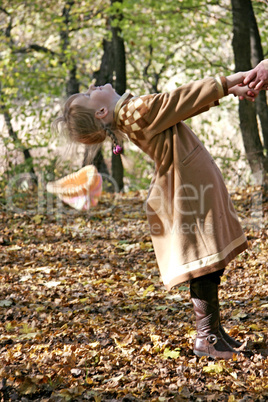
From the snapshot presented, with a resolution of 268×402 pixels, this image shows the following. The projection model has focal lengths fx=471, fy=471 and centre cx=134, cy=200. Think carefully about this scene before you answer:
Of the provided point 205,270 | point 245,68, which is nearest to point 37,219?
point 245,68

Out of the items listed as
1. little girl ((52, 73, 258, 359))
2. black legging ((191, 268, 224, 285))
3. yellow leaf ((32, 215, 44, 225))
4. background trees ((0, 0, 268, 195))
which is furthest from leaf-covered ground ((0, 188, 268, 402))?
background trees ((0, 0, 268, 195))

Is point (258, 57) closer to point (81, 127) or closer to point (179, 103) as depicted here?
point (81, 127)

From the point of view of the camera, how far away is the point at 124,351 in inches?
128

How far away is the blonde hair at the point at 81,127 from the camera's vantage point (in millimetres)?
3189

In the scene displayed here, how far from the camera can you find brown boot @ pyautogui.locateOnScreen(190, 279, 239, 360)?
301cm

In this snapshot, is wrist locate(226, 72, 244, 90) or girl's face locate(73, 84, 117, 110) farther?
girl's face locate(73, 84, 117, 110)

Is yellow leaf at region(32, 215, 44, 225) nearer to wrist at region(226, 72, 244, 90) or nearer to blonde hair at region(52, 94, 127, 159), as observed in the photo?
blonde hair at region(52, 94, 127, 159)

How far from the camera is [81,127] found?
3229mm

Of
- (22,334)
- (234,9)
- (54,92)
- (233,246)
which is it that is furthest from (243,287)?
(54,92)

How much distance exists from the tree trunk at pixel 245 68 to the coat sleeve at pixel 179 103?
494 centimetres

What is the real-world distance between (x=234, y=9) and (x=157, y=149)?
225 inches

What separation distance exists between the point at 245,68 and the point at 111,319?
4.92m

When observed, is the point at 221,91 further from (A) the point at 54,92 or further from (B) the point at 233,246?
(A) the point at 54,92

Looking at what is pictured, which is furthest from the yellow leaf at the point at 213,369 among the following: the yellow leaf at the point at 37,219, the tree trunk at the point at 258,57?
the tree trunk at the point at 258,57
